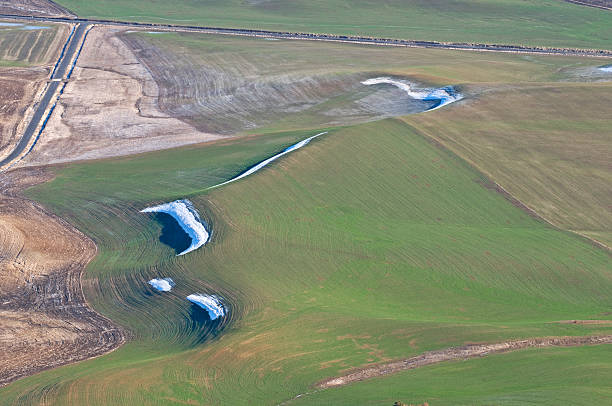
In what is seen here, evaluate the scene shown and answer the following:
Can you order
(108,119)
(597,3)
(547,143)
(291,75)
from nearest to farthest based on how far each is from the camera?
(547,143)
(108,119)
(291,75)
(597,3)

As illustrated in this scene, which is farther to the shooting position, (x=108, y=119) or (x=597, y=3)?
(x=597, y=3)

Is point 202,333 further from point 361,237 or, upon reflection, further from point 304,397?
point 361,237

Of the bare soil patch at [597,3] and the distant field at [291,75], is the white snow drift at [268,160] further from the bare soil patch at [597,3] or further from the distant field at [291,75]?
the bare soil patch at [597,3]

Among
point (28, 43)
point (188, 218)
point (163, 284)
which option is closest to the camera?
point (163, 284)

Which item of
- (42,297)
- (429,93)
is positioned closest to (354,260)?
(42,297)

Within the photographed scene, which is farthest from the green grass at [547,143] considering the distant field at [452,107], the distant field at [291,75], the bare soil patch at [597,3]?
the bare soil patch at [597,3]

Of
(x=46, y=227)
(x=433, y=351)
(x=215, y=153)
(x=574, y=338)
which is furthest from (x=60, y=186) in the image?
(x=574, y=338)

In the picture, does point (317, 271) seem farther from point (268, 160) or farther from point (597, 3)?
point (597, 3)
